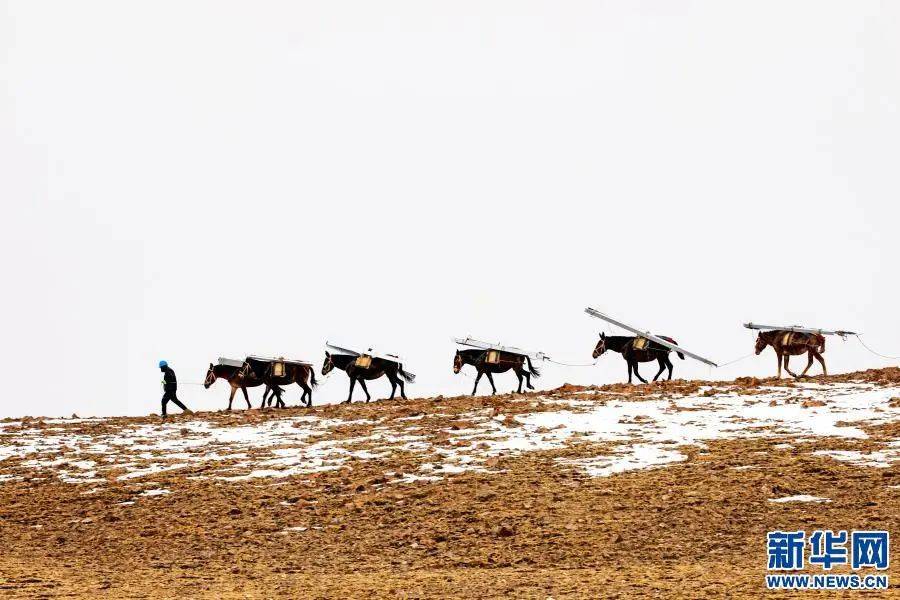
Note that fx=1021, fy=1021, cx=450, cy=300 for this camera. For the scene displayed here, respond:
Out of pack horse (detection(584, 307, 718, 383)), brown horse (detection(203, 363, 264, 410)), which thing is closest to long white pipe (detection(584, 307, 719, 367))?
pack horse (detection(584, 307, 718, 383))

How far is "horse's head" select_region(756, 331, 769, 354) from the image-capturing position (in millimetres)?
31764

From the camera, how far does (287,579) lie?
1298cm

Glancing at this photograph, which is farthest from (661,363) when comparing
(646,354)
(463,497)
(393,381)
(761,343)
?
(463,497)

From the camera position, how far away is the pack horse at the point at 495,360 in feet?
105

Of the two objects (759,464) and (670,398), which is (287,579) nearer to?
(759,464)

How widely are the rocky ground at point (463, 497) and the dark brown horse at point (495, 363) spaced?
611 centimetres

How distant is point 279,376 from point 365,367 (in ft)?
8.63

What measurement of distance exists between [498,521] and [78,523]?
23.8 ft

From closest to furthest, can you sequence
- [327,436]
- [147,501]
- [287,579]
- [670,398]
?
[287,579] < [147,501] < [327,436] < [670,398]

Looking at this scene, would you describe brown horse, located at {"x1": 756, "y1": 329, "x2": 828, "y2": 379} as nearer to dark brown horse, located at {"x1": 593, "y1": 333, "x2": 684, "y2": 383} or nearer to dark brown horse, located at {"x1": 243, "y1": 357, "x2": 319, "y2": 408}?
dark brown horse, located at {"x1": 593, "y1": 333, "x2": 684, "y2": 383}

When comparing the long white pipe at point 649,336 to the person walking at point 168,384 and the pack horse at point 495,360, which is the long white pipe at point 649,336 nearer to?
the pack horse at point 495,360

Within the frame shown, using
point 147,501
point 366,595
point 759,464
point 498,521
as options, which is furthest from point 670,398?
point 366,595

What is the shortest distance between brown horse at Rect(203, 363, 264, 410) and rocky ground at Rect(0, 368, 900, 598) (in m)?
5.45

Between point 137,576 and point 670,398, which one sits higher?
point 670,398
